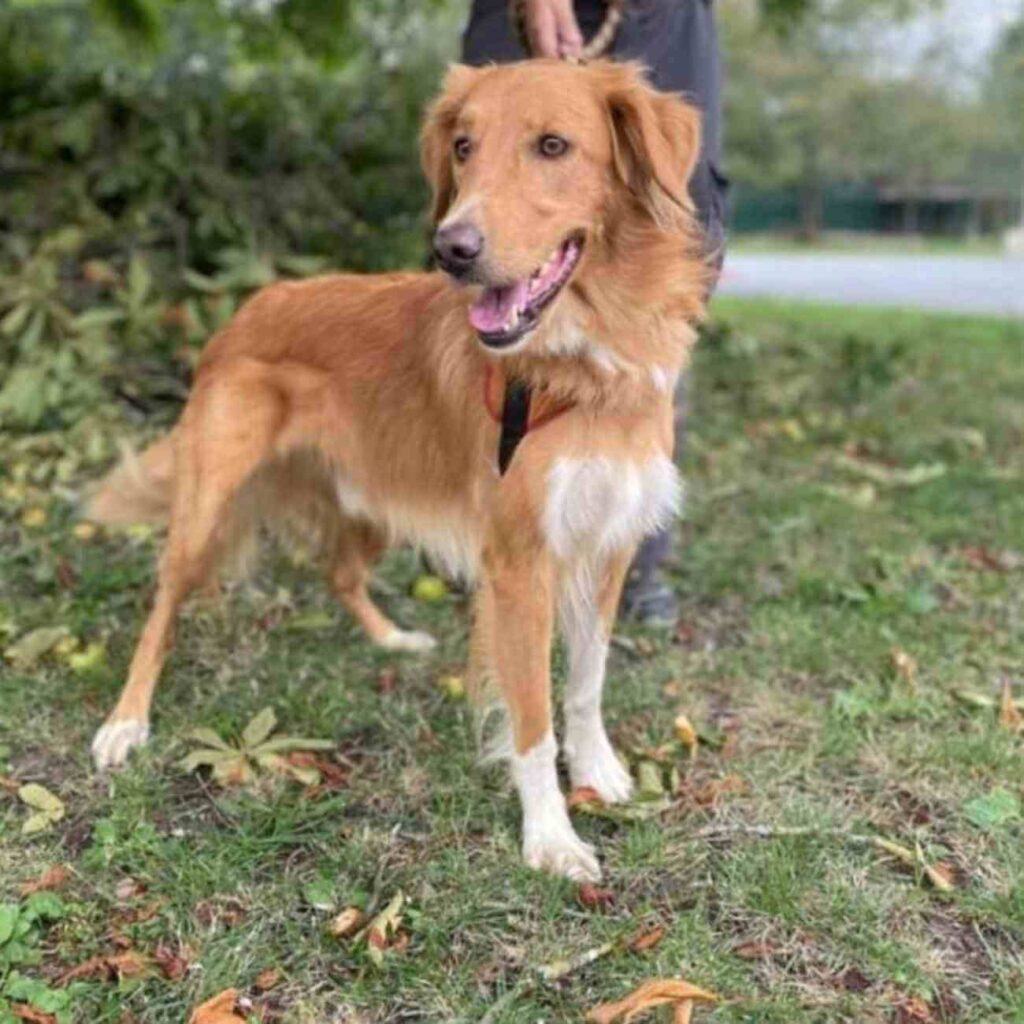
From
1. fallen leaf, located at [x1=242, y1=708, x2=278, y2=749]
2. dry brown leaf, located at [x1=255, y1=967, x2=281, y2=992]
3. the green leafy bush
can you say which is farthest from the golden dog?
the green leafy bush

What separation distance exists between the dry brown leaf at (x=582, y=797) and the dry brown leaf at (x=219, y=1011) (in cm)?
94

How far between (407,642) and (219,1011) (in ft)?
5.54

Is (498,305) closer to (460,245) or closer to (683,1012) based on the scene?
(460,245)

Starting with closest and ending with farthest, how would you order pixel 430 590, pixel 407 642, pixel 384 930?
pixel 384 930 → pixel 407 642 → pixel 430 590

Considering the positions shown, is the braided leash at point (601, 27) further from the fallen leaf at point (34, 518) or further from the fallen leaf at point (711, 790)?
the fallen leaf at point (34, 518)

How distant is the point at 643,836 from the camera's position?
2607 mm

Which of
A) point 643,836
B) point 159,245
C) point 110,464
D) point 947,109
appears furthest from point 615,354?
point 947,109

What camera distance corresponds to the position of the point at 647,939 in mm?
2262

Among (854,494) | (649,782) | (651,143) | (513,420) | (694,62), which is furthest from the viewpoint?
(854,494)

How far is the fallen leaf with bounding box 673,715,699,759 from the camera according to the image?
3.04m

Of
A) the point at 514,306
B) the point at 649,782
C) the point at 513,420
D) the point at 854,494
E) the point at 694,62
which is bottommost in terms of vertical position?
the point at 854,494

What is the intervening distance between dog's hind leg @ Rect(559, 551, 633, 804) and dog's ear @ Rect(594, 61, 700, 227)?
818 mm

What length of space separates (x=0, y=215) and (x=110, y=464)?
180 cm

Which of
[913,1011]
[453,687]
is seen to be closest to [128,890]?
[453,687]
